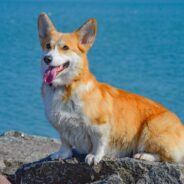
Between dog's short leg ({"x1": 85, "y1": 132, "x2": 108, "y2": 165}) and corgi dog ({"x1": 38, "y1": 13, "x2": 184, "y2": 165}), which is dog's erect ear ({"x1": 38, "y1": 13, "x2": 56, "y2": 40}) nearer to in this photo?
corgi dog ({"x1": 38, "y1": 13, "x2": 184, "y2": 165})

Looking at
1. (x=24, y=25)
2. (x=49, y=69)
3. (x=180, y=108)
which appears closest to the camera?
(x=49, y=69)

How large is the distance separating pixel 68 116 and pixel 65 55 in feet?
2.45

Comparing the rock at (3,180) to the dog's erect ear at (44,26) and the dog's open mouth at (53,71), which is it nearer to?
the dog's open mouth at (53,71)

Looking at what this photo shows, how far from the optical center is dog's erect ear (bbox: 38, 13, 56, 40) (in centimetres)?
901

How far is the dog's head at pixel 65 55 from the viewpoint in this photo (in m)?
8.53

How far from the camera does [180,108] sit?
76.0ft

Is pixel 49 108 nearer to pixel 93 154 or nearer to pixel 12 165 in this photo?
pixel 93 154

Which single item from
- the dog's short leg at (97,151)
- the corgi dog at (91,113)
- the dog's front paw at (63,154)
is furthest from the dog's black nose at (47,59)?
the dog's front paw at (63,154)

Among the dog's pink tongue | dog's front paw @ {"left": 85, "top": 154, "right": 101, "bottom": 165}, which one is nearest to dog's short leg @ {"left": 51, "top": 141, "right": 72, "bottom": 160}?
dog's front paw @ {"left": 85, "top": 154, "right": 101, "bottom": 165}

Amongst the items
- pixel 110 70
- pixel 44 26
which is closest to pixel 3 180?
pixel 44 26

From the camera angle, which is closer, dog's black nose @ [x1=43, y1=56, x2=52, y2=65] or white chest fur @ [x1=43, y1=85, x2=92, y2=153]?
dog's black nose @ [x1=43, y1=56, x2=52, y2=65]

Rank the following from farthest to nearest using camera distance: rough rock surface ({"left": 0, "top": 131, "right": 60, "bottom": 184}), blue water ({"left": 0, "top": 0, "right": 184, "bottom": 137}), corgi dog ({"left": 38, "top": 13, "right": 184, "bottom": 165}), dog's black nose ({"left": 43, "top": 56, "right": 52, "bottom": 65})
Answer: blue water ({"left": 0, "top": 0, "right": 184, "bottom": 137}) → rough rock surface ({"left": 0, "top": 131, "right": 60, "bottom": 184}) → corgi dog ({"left": 38, "top": 13, "right": 184, "bottom": 165}) → dog's black nose ({"left": 43, "top": 56, "right": 52, "bottom": 65})

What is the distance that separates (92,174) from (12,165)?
1.90 meters

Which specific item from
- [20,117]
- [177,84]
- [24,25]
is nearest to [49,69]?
[20,117]
